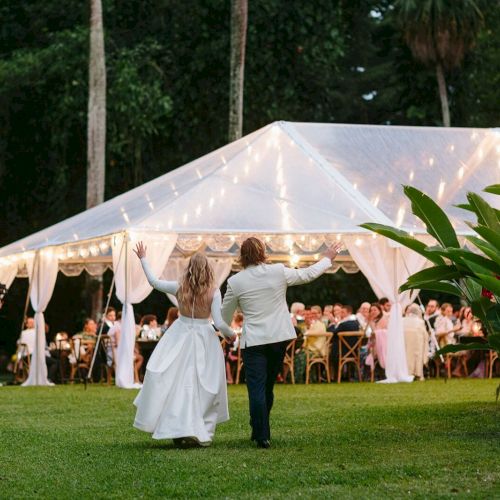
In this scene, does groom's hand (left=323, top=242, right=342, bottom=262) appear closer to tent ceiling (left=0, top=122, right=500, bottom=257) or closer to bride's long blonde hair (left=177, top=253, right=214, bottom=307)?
bride's long blonde hair (left=177, top=253, right=214, bottom=307)

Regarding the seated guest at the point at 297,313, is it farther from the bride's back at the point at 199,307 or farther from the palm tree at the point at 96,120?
the bride's back at the point at 199,307

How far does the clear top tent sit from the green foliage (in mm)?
7973

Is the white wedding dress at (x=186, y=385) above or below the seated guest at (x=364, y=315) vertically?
below

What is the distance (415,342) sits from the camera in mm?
18984

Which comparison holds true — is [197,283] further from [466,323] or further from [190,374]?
[466,323]

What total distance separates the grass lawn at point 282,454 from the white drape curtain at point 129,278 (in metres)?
3.63

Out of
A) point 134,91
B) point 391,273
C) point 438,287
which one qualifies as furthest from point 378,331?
point 134,91

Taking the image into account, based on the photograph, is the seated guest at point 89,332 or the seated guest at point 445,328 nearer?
the seated guest at point 445,328

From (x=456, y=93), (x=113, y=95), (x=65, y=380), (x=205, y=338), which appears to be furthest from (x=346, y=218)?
(x=456, y=93)

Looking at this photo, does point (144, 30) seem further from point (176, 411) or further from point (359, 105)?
point (176, 411)

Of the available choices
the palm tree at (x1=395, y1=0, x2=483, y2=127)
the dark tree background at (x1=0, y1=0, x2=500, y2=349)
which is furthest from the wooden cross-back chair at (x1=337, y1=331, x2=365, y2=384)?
the palm tree at (x1=395, y1=0, x2=483, y2=127)

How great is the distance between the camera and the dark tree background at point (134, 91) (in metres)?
27.7

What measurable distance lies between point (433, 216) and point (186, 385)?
2323mm

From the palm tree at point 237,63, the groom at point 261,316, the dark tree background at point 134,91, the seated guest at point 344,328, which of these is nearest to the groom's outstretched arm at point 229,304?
the groom at point 261,316
